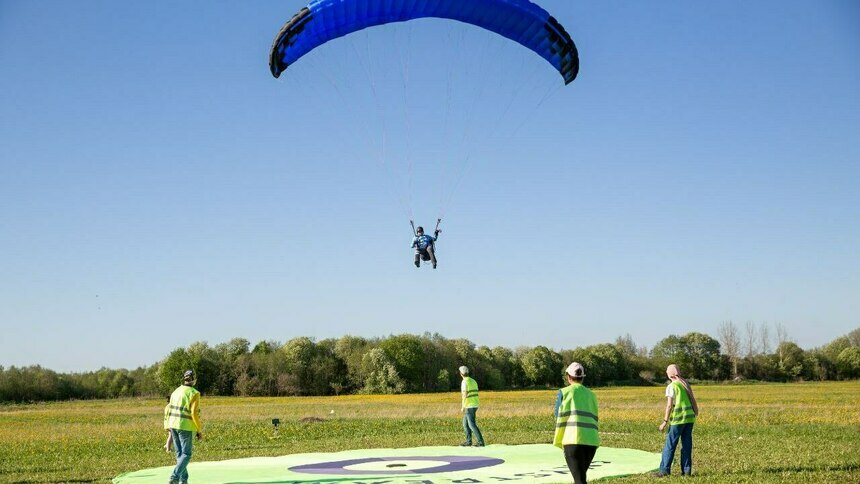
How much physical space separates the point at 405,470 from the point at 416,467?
1.39ft

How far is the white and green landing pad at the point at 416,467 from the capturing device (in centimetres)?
1276

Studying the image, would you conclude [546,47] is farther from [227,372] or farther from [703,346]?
[703,346]

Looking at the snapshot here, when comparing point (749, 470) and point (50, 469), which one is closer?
point (749, 470)

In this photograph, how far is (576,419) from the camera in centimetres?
903

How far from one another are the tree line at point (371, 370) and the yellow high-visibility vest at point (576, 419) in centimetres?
7281

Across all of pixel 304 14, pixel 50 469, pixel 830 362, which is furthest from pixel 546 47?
pixel 830 362

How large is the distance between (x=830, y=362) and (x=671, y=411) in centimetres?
11302

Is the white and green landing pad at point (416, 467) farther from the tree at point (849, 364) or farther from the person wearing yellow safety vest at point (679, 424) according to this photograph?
the tree at point (849, 364)

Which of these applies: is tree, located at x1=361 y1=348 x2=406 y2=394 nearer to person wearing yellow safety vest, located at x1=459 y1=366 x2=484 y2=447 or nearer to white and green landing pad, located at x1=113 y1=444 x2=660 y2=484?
person wearing yellow safety vest, located at x1=459 y1=366 x2=484 y2=447

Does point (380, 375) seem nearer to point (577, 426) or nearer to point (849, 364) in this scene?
point (849, 364)

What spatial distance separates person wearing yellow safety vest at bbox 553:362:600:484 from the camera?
→ 902cm

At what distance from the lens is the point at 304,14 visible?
17.3 metres

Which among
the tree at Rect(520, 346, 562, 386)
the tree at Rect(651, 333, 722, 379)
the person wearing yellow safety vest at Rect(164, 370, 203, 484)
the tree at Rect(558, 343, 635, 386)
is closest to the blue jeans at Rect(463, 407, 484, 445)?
the person wearing yellow safety vest at Rect(164, 370, 203, 484)

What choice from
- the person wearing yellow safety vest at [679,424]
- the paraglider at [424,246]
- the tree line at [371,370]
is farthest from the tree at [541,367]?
the person wearing yellow safety vest at [679,424]
